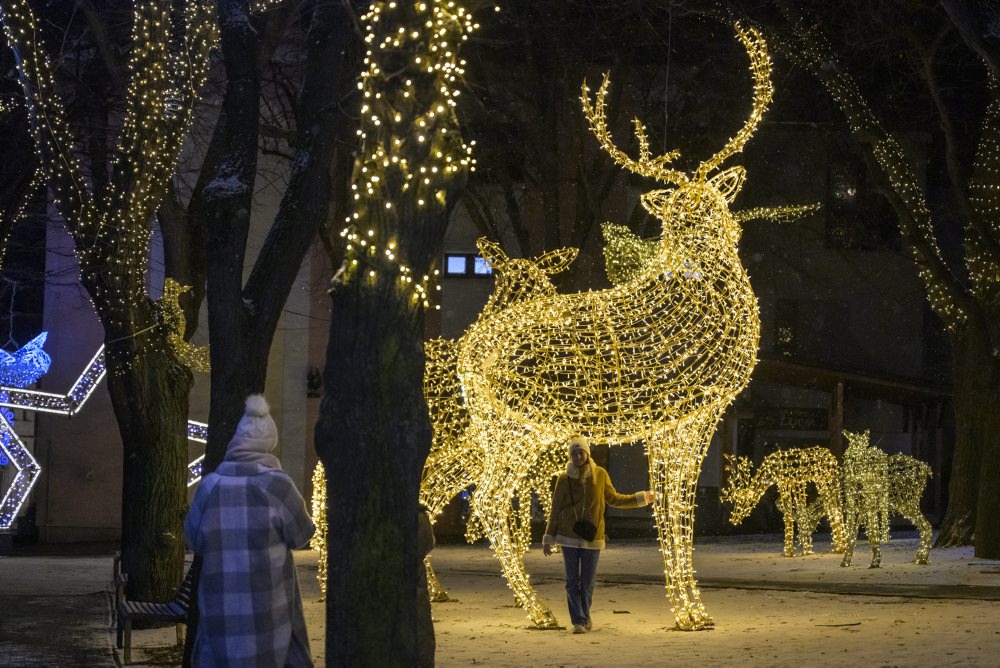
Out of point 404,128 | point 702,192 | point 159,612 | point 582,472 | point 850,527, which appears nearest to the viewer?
point 404,128

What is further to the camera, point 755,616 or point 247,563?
point 755,616

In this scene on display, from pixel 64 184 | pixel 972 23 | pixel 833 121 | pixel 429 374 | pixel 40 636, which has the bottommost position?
pixel 40 636

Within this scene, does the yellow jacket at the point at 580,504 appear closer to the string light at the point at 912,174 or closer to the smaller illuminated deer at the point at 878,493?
the smaller illuminated deer at the point at 878,493

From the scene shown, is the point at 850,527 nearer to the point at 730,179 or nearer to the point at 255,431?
the point at 730,179

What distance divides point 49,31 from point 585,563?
13066mm

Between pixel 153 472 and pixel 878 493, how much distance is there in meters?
8.82

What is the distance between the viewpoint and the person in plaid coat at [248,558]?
6.75 meters

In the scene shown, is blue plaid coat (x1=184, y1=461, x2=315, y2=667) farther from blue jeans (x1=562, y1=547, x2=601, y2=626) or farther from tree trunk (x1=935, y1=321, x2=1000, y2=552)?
tree trunk (x1=935, y1=321, x2=1000, y2=552)

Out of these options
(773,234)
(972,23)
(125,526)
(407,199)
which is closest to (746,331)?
(972,23)

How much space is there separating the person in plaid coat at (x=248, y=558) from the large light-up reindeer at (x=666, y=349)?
5403 millimetres

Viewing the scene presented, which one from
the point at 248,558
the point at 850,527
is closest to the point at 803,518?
the point at 850,527

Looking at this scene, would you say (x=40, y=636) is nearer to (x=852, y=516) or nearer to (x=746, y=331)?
(x=746, y=331)

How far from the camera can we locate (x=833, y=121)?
25703 millimetres

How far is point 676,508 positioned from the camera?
11992 mm
